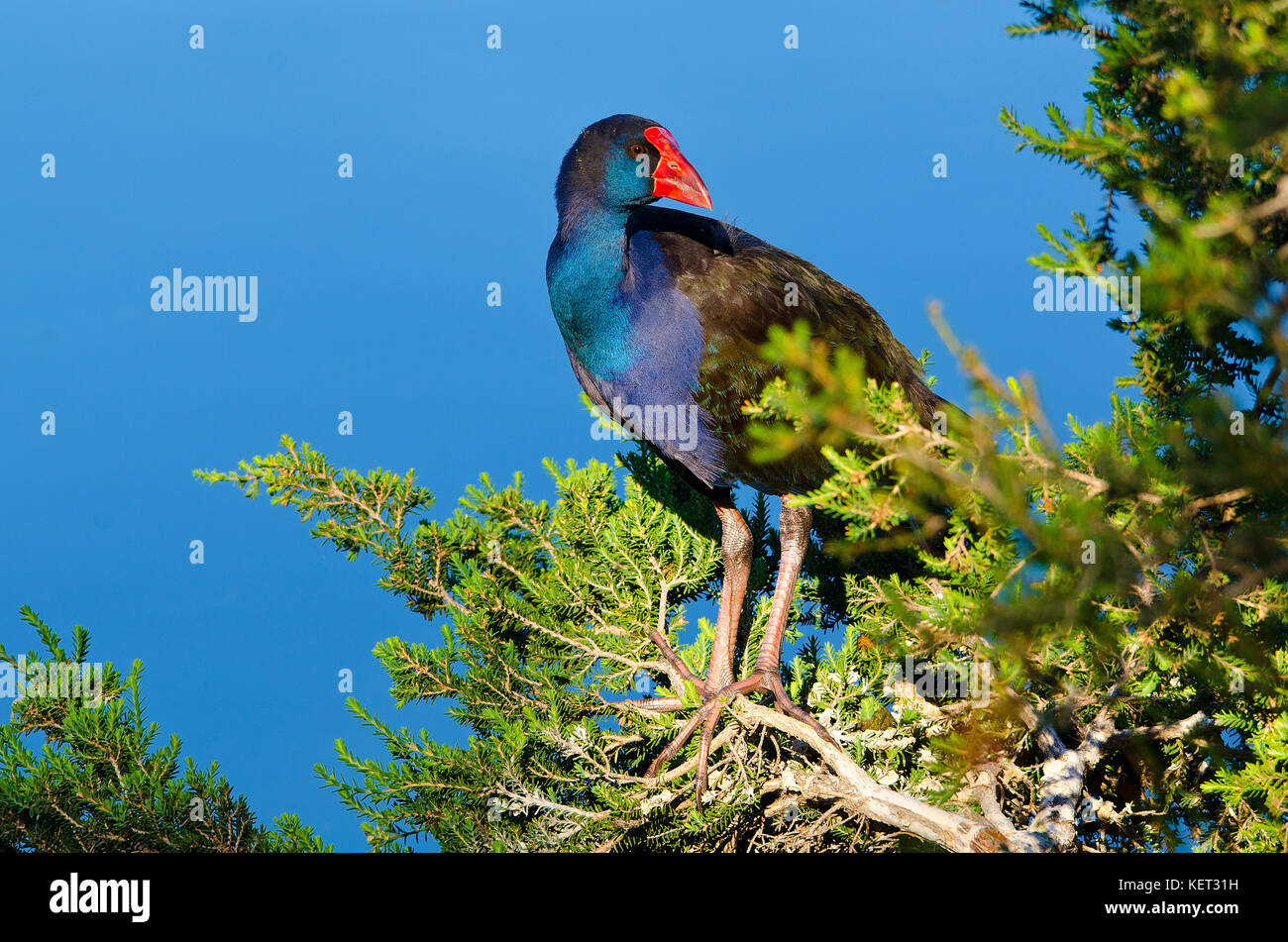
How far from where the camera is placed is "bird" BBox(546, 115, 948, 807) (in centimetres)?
451

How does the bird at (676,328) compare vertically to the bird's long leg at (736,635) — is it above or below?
above

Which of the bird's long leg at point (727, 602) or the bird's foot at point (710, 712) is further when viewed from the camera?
the bird's long leg at point (727, 602)

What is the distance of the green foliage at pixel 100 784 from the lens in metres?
3.88

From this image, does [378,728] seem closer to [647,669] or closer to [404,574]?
[404,574]

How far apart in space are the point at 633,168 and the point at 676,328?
2.38ft

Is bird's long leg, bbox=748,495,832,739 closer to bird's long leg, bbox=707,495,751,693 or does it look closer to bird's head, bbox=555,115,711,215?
bird's long leg, bbox=707,495,751,693

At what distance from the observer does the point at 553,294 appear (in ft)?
15.5

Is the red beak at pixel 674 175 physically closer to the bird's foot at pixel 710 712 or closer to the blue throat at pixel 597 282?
the blue throat at pixel 597 282

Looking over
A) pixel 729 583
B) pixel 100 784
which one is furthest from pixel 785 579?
pixel 100 784

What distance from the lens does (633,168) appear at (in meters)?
4.54

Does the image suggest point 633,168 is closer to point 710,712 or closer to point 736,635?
point 736,635

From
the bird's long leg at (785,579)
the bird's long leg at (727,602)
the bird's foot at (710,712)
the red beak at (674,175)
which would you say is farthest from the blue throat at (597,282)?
the bird's foot at (710,712)

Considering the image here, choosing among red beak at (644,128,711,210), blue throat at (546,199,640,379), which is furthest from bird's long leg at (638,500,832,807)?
red beak at (644,128,711,210)
